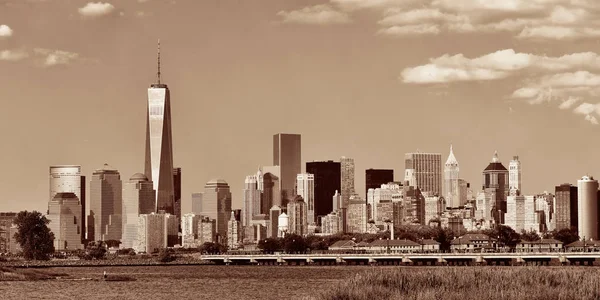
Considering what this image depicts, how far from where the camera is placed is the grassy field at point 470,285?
8469 centimetres

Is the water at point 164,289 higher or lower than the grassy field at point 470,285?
lower

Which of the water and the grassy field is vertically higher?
the grassy field

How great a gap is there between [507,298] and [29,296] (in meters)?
62.5

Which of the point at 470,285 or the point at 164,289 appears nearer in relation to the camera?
the point at 470,285

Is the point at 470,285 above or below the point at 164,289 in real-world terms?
above

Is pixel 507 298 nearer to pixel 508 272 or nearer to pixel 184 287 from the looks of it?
pixel 508 272

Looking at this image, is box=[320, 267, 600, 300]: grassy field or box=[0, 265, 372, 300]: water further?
box=[0, 265, 372, 300]: water

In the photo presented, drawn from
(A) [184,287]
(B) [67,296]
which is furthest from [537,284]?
(A) [184,287]

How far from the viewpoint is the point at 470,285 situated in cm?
9019

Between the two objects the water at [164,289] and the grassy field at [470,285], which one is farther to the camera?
the water at [164,289]

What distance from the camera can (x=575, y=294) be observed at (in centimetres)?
8375

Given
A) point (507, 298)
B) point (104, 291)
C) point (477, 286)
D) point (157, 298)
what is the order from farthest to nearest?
point (104, 291) → point (157, 298) → point (477, 286) → point (507, 298)

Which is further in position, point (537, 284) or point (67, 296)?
point (67, 296)

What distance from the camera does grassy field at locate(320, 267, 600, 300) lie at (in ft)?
278
